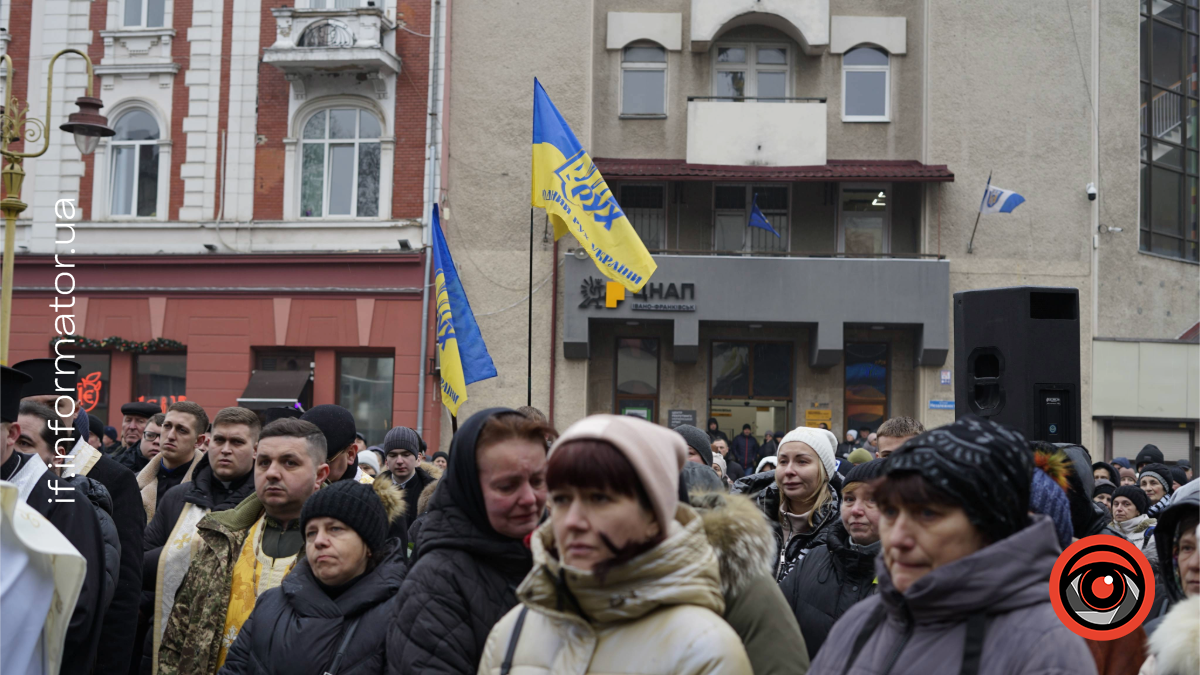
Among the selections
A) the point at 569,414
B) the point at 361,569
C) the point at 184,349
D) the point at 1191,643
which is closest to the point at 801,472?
the point at 361,569

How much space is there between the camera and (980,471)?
94.3 inches

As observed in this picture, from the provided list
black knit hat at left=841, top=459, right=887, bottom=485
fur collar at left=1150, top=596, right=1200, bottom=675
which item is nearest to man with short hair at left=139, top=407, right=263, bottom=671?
black knit hat at left=841, top=459, right=887, bottom=485

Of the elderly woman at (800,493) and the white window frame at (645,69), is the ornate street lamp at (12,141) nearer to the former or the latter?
the elderly woman at (800,493)

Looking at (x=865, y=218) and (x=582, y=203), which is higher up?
(x=865, y=218)

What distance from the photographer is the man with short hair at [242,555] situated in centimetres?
471

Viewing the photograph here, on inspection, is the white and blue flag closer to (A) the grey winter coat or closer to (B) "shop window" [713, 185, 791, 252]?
(B) "shop window" [713, 185, 791, 252]

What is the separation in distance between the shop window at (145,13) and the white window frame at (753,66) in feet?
38.2

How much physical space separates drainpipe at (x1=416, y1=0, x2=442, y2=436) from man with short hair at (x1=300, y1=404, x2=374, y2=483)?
15689mm

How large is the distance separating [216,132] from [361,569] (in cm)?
2033

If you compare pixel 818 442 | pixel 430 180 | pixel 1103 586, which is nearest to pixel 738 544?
pixel 1103 586

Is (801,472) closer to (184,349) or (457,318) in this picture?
(457,318)

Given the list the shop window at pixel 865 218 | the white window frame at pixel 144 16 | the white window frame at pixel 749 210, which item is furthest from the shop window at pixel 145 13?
the shop window at pixel 865 218

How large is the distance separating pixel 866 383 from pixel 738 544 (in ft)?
68.4

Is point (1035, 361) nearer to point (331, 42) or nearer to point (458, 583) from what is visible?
point (458, 583)
